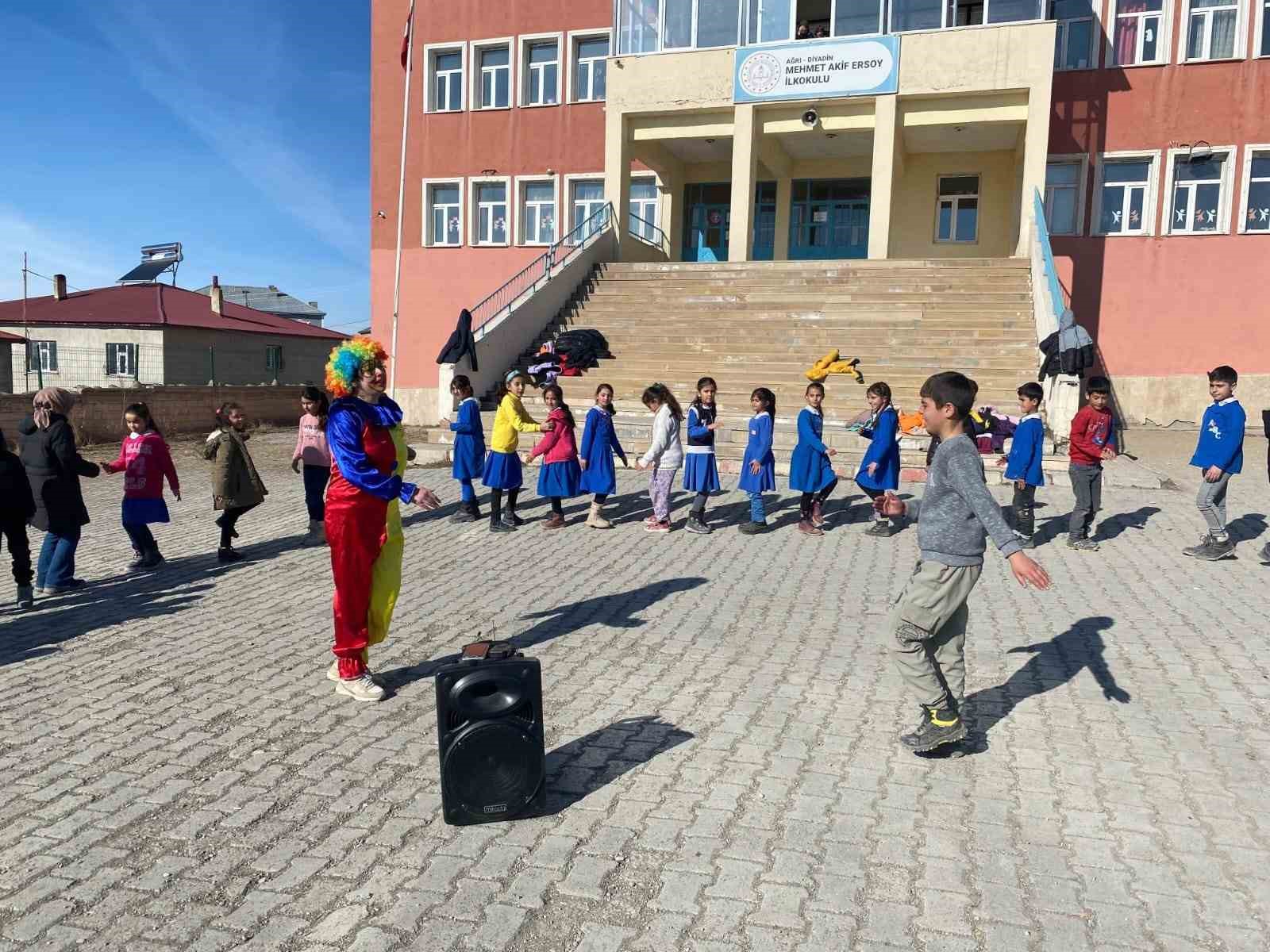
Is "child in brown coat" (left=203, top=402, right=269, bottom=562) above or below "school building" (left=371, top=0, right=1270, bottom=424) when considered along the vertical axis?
below

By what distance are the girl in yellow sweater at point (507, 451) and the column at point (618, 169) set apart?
14.5m

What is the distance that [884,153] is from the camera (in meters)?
20.7

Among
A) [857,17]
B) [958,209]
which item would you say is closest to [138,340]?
[857,17]

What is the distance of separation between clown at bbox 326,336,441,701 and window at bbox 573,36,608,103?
2232 cm

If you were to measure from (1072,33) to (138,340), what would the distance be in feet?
106

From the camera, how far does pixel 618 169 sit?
23.2 metres

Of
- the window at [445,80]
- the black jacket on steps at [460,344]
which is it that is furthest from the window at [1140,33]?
the window at [445,80]

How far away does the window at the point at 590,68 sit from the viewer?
985 inches

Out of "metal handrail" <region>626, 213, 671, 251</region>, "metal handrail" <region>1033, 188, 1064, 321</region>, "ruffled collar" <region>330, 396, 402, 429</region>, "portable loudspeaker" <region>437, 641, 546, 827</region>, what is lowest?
"portable loudspeaker" <region>437, 641, 546, 827</region>

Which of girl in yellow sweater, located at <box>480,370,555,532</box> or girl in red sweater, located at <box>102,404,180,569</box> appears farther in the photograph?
girl in yellow sweater, located at <box>480,370,555,532</box>

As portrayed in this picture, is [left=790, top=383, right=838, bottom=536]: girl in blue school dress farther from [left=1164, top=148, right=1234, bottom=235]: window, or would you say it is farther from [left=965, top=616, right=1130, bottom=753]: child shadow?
[left=1164, top=148, right=1234, bottom=235]: window

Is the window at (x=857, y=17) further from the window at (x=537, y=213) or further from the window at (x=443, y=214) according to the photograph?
the window at (x=443, y=214)

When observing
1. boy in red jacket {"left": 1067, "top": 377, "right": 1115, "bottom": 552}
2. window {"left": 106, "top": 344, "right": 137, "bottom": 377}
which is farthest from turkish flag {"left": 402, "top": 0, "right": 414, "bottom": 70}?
boy in red jacket {"left": 1067, "top": 377, "right": 1115, "bottom": 552}

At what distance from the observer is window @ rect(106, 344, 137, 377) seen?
33625 millimetres
